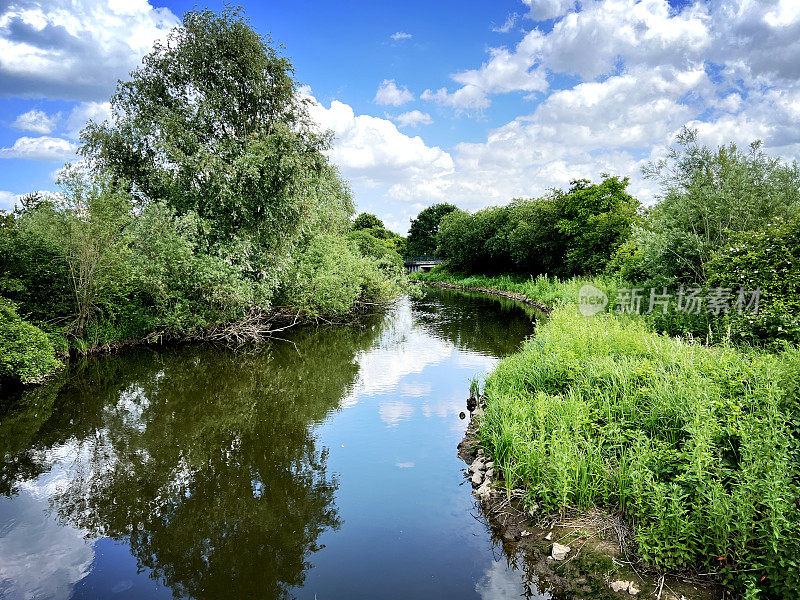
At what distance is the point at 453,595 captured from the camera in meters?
5.13

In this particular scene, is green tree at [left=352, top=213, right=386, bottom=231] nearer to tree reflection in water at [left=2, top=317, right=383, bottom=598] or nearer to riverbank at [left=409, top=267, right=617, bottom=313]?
riverbank at [left=409, top=267, right=617, bottom=313]

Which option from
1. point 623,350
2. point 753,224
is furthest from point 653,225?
point 623,350

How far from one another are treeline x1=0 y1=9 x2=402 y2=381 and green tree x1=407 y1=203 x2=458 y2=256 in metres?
83.4

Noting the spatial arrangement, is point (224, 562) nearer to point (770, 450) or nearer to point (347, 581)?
point (347, 581)

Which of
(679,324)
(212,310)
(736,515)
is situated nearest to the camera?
(736,515)

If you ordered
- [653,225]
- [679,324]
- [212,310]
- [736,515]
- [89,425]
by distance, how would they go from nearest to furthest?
[736,515], [89,425], [679,324], [653,225], [212,310]

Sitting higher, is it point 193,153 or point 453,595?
point 193,153

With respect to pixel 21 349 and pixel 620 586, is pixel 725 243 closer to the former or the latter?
pixel 620 586

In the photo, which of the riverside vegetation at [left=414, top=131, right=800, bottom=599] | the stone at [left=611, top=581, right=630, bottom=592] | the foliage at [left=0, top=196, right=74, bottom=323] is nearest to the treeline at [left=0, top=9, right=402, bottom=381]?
the foliage at [left=0, top=196, right=74, bottom=323]

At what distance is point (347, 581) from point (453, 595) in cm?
131

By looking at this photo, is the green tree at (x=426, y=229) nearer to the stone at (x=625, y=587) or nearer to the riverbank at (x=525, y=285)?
the riverbank at (x=525, y=285)

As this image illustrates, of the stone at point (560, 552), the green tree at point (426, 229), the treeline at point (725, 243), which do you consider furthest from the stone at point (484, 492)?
the green tree at point (426, 229)

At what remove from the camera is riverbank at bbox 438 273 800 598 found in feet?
14.4

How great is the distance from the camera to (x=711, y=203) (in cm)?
1452
